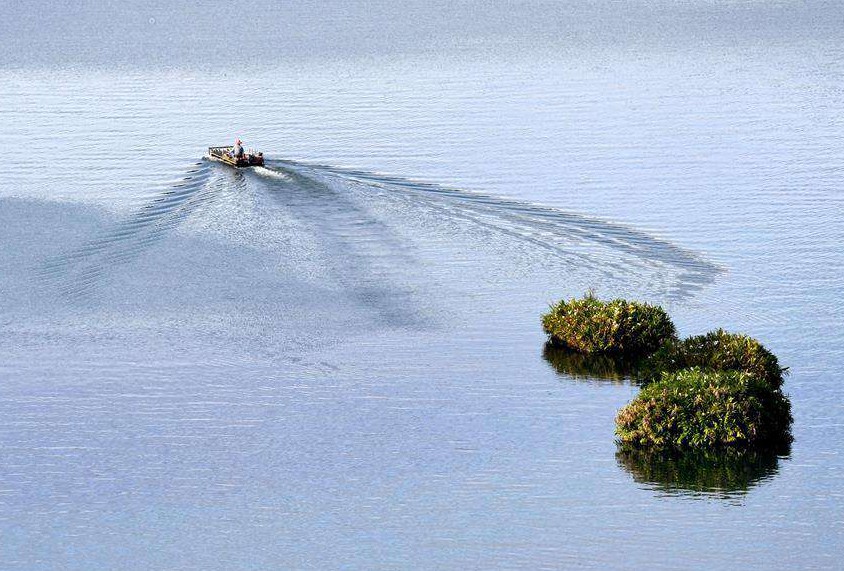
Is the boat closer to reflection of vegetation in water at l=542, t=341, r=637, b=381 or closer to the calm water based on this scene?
the calm water

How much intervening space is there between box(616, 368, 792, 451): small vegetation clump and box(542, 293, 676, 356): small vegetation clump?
10756 millimetres

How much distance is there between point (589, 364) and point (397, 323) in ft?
39.6

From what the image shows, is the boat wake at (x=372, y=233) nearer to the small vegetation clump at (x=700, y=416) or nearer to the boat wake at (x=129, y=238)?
the boat wake at (x=129, y=238)

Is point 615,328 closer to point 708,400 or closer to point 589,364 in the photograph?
point 589,364

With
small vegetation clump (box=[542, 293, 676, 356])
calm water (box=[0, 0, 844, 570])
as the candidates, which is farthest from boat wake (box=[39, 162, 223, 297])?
small vegetation clump (box=[542, 293, 676, 356])

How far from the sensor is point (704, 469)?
53531 mm

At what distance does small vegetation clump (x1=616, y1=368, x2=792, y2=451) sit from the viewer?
54594 millimetres

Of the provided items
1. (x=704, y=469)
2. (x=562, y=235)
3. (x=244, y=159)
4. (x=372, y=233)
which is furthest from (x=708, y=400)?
(x=244, y=159)

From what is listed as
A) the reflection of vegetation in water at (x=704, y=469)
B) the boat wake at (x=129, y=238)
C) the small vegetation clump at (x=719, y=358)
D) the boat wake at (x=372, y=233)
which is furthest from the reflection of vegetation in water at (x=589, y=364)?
the boat wake at (x=129, y=238)

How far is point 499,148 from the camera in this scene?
11900cm

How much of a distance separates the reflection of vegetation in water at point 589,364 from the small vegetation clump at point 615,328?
46 cm

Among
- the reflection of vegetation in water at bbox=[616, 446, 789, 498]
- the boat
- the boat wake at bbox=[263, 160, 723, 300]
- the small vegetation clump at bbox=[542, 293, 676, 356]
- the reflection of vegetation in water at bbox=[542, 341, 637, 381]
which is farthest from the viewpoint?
the boat

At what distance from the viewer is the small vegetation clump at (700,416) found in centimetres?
5459

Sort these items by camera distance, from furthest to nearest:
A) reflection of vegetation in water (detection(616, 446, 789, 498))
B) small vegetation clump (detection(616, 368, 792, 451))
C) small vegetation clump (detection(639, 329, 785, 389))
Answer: small vegetation clump (detection(639, 329, 785, 389))
small vegetation clump (detection(616, 368, 792, 451))
reflection of vegetation in water (detection(616, 446, 789, 498))
